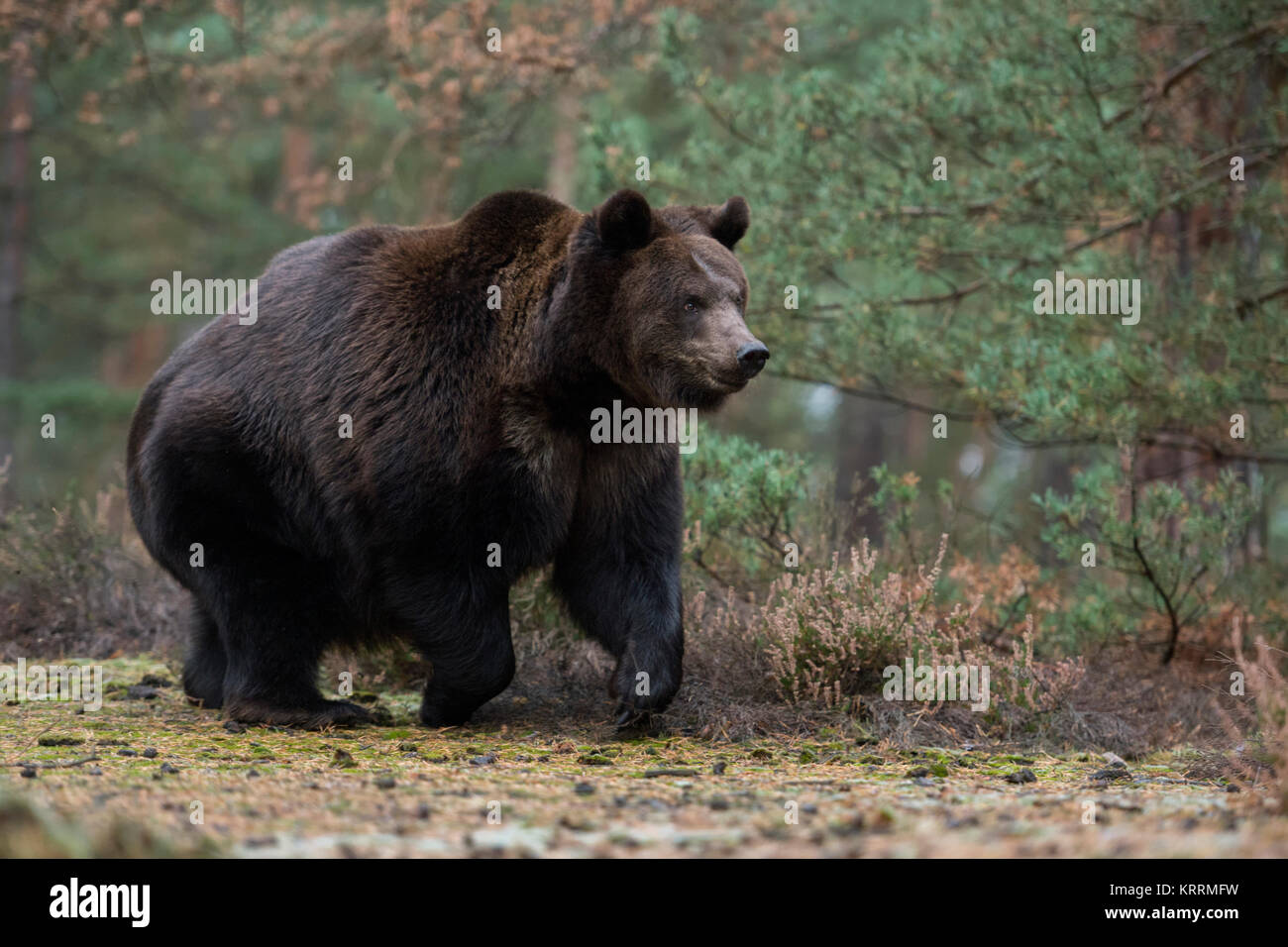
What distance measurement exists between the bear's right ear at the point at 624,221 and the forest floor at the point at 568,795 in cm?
219

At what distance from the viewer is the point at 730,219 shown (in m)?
6.41

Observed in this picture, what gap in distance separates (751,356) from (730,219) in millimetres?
980

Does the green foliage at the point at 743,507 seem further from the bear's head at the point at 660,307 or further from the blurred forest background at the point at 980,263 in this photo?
the bear's head at the point at 660,307

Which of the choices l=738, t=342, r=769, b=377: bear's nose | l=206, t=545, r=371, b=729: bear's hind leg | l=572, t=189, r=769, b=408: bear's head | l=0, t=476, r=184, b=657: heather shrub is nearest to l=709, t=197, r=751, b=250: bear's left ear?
l=572, t=189, r=769, b=408: bear's head

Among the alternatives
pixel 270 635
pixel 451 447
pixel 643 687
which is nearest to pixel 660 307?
pixel 451 447

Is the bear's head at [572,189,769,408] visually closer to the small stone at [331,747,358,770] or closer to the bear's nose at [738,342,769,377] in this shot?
the bear's nose at [738,342,769,377]

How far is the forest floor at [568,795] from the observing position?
3338mm

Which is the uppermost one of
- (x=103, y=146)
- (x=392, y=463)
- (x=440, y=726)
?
(x=103, y=146)

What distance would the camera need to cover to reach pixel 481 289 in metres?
6.25

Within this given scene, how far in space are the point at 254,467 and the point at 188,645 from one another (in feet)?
4.08

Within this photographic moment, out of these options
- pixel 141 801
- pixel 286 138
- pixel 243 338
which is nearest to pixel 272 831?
pixel 141 801

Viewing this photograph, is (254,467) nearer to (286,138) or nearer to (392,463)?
(392,463)

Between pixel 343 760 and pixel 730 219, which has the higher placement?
pixel 730 219

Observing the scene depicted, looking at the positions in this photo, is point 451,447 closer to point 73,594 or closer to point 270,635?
point 270,635
